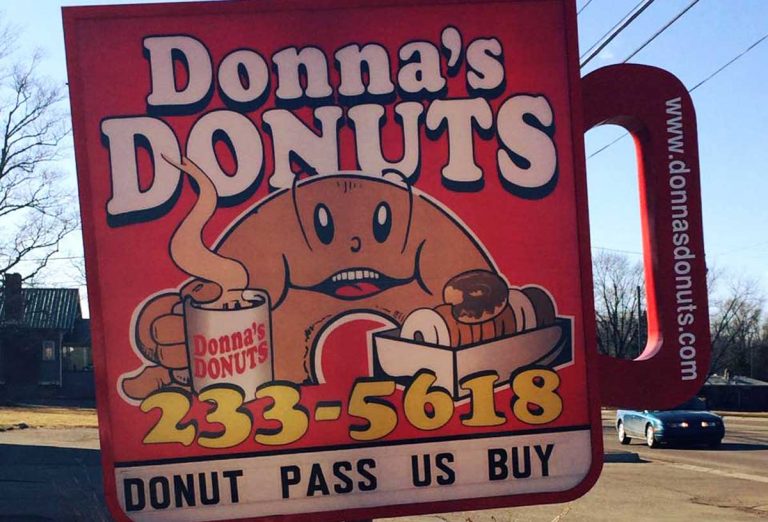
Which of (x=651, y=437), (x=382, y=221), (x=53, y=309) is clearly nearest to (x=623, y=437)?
(x=651, y=437)

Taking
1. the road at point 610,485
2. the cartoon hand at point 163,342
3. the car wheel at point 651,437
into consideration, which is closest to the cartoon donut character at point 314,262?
the cartoon hand at point 163,342

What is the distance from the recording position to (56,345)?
44375 mm

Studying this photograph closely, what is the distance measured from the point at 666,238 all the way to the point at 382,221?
97cm

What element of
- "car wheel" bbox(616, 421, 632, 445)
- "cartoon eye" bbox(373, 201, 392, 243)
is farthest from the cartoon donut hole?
"car wheel" bbox(616, 421, 632, 445)

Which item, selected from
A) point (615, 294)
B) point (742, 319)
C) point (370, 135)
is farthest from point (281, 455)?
point (742, 319)

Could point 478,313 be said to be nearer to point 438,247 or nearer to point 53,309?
point 438,247

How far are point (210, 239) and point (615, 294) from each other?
165 feet

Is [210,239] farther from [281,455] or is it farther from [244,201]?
[281,455]

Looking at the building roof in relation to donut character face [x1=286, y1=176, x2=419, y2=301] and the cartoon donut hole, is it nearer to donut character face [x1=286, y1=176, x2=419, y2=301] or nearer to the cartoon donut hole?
donut character face [x1=286, y1=176, x2=419, y2=301]

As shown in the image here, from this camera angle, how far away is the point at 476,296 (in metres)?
2.78

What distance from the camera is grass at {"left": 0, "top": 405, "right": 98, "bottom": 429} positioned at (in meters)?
24.1

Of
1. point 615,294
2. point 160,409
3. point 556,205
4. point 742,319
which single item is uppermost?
point 556,205

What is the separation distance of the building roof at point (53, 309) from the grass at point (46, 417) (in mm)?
9216

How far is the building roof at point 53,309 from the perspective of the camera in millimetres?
43219
